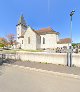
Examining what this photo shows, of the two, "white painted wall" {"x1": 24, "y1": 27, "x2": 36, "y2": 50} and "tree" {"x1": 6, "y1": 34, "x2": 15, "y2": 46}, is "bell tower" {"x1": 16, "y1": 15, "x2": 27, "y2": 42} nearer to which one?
"tree" {"x1": 6, "y1": 34, "x2": 15, "y2": 46}

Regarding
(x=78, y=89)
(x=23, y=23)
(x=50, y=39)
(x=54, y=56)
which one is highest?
(x=23, y=23)

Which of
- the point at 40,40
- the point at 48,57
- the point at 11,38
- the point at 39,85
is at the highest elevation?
the point at 11,38

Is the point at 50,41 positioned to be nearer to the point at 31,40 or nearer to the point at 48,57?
the point at 31,40

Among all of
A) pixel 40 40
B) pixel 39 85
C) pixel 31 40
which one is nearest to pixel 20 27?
pixel 40 40

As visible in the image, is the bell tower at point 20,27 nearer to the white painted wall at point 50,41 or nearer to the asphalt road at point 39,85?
the white painted wall at point 50,41

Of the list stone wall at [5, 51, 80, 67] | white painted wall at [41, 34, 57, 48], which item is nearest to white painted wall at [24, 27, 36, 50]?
white painted wall at [41, 34, 57, 48]

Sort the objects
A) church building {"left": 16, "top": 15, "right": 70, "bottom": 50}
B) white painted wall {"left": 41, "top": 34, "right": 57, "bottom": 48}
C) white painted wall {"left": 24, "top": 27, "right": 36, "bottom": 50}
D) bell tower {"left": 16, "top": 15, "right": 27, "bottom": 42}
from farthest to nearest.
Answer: bell tower {"left": 16, "top": 15, "right": 27, "bottom": 42}
white painted wall {"left": 41, "top": 34, "right": 57, "bottom": 48}
church building {"left": 16, "top": 15, "right": 70, "bottom": 50}
white painted wall {"left": 24, "top": 27, "right": 36, "bottom": 50}

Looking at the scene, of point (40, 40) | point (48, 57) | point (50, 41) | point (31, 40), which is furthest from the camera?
point (50, 41)

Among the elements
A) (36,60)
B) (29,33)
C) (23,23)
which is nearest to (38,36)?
(29,33)

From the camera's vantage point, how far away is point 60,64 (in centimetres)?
1246

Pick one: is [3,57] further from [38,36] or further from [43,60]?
[38,36]

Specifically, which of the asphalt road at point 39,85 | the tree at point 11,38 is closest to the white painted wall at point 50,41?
the tree at point 11,38

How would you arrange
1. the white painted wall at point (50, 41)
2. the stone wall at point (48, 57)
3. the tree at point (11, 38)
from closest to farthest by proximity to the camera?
the stone wall at point (48, 57), the white painted wall at point (50, 41), the tree at point (11, 38)

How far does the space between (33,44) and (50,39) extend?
860 centimetres
